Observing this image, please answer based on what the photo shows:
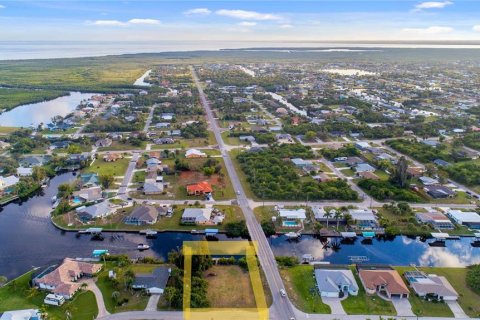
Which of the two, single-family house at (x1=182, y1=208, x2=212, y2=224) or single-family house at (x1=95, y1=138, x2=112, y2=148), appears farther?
single-family house at (x1=95, y1=138, x2=112, y2=148)

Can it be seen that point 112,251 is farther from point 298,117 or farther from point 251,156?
point 298,117

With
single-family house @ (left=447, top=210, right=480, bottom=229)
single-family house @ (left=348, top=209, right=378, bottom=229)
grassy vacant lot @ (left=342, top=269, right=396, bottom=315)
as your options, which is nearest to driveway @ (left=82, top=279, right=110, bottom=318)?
grassy vacant lot @ (left=342, top=269, right=396, bottom=315)

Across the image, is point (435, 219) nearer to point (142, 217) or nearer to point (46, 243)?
point (142, 217)

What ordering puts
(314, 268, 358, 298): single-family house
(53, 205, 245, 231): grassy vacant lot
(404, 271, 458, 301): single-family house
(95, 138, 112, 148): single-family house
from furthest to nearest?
(95, 138, 112, 148): single-family house, (53, 205, 245, 231): grassy vacant lot, (314, 268, 358, 298): single-family house, (404, 271, 458, 301): single-family house

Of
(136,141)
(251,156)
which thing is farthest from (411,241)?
(136,141)

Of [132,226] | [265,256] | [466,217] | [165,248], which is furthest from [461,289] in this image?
[132,226]

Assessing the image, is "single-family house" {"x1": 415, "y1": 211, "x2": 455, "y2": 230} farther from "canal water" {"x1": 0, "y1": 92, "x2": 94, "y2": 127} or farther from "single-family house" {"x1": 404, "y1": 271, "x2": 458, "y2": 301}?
"canal water" {"x1": 0, "y1": 92, "x2": 94, "y2": 127}
